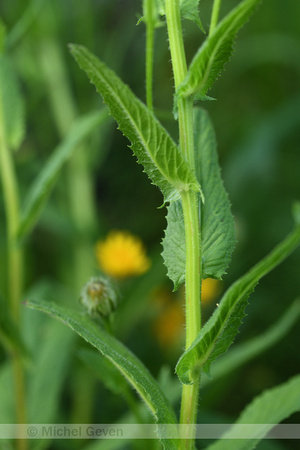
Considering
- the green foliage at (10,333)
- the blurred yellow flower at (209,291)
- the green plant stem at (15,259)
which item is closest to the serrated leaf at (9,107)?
the green plant stem at (15,259)

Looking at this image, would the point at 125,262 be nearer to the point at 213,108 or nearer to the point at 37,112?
the point at 37,112

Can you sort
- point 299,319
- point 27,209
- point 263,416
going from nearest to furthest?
point 263,416, point 27,209, point 299,319

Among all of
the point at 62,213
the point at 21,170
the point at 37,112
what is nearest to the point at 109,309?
the point at 62,213

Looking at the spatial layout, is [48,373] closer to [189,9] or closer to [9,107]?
[9,107]

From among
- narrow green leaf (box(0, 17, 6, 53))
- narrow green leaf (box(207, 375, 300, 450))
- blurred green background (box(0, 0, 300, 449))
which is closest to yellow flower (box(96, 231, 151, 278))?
blurred green background (box(0, 0, 300, 449))

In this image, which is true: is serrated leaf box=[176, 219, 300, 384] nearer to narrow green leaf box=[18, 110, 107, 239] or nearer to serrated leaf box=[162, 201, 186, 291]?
serrated leaf box=[162, 201, 186, 291]

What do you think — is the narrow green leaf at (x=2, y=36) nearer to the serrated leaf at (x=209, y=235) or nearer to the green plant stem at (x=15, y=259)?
the green plant stem at (x=15, y=259)
